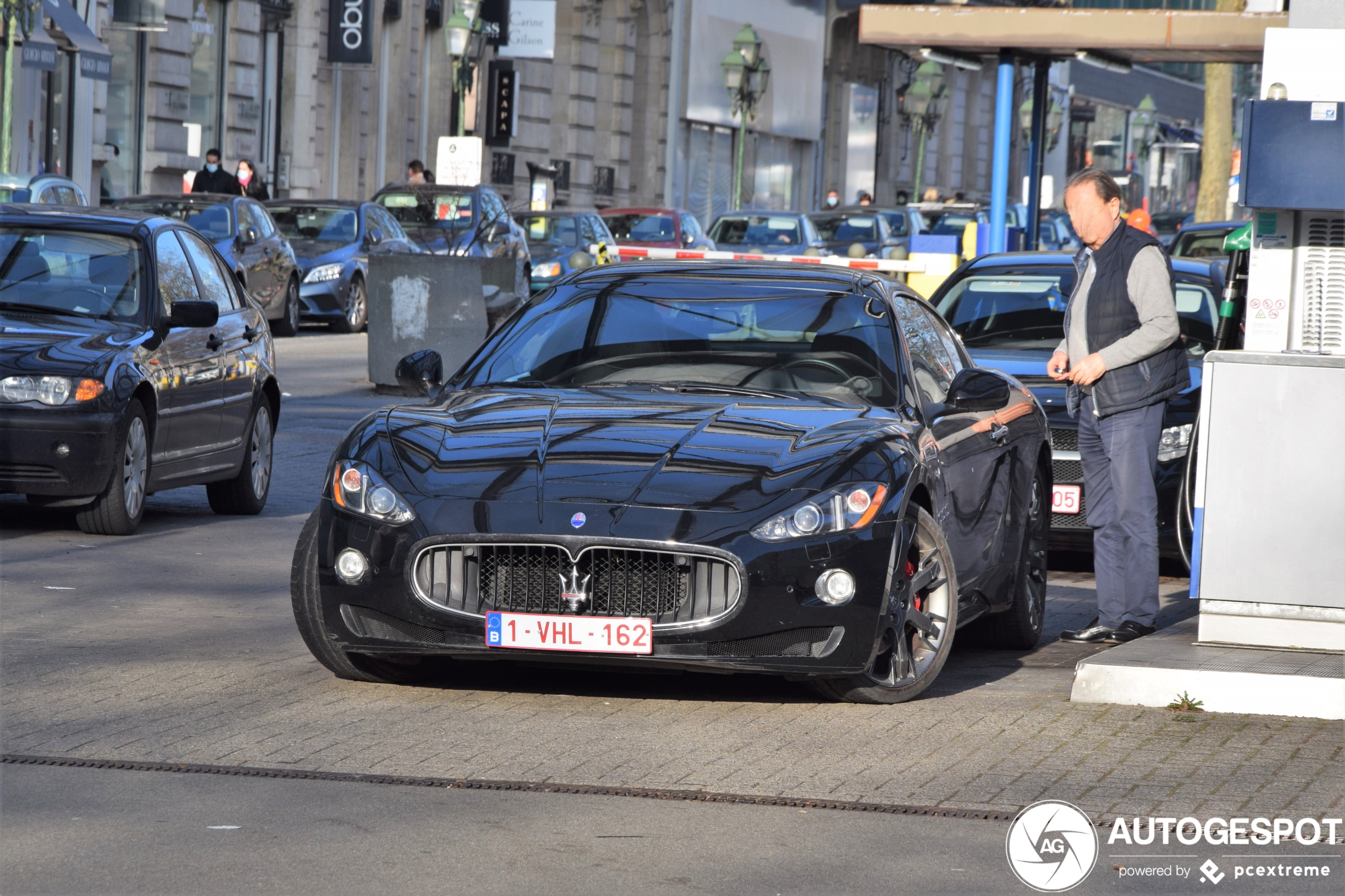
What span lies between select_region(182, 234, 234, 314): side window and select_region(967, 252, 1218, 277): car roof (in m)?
4.26

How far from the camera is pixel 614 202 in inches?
2233

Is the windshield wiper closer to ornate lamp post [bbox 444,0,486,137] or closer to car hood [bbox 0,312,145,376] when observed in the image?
car hood [bbox 0,312,145,376]

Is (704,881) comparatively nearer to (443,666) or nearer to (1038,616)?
(443,666)

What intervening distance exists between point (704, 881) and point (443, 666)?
2744mm

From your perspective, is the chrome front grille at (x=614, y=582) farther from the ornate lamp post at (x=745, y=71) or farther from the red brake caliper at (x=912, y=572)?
the ornate lamp post at (x=745, y=71)

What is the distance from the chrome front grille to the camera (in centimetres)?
661

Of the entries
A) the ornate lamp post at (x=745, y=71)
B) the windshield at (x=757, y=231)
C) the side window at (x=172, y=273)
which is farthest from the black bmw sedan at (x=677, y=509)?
the ornate lamp post at (x=745, y=71)

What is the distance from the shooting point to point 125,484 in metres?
10.8

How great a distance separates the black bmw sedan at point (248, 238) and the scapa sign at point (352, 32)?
16969 mm

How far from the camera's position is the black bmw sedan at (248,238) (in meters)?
24.6

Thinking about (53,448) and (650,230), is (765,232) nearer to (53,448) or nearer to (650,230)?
(650,230)

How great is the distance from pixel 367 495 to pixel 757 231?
95.5 ft

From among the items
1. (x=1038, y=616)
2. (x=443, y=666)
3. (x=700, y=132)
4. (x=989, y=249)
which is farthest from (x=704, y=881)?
(x=700, y=132)

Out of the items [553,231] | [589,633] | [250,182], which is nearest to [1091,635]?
[589,633]
